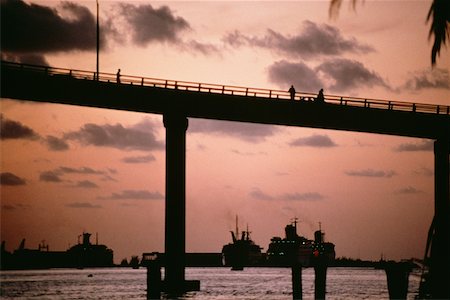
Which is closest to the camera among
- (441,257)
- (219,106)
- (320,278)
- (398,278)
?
(441,257)

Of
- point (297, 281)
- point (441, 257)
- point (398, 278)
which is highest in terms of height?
point (441, 257)

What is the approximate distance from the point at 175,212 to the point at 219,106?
35.2 feet

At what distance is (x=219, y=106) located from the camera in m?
62.4

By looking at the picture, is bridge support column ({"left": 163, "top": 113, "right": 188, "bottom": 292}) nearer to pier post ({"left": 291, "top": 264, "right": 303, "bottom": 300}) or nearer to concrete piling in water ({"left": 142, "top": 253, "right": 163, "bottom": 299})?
concrete piling in water ({"left": 142, "top": 253, "right": 163, "bottom": 299})

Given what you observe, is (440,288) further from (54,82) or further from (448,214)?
(54,82)

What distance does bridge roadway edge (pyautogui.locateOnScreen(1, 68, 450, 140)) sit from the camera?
2208 inches

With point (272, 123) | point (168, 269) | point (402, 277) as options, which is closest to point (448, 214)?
point (402, 277)

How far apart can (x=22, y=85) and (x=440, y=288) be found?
44.6 m

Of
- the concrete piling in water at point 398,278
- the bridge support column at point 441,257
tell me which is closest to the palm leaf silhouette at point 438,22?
the bridge support column at point 441,257

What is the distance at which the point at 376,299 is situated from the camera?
2965 inches

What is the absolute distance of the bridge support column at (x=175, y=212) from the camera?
181ft

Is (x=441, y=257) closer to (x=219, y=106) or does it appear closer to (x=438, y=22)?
(x=438, y=22)

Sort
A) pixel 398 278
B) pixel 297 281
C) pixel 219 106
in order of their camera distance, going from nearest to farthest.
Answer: pixel 398 278 < pixel 297 281 < pixel 219 106

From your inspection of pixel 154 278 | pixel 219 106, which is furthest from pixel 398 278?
pixel 219 106
